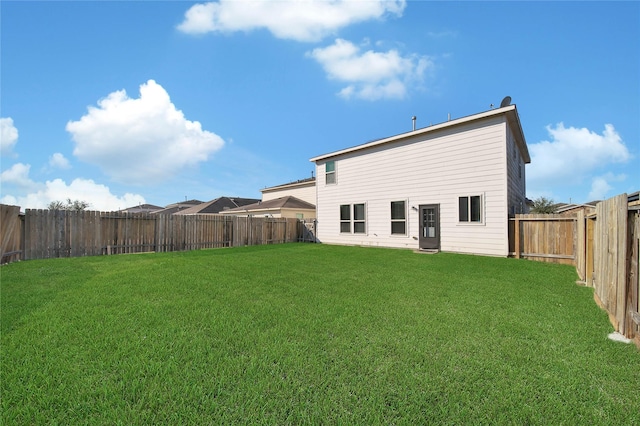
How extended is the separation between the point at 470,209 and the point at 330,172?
740 centimetres

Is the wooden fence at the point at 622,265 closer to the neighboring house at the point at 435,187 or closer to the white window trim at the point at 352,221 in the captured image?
the neighboring house at the point at 435,187

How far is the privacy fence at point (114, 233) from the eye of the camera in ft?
28.8

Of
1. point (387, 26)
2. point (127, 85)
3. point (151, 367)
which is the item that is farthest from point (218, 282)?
point (387, 26)

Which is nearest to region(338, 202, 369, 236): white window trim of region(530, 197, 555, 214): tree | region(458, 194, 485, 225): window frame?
region(458, 194, 485, 225): window frame

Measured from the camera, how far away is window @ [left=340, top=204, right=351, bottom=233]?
14.3 metres

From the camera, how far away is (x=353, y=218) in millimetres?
14125

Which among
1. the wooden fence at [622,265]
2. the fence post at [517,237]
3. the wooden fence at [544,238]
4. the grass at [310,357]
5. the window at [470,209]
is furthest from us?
the window at [470,209]

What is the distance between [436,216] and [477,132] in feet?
11.4

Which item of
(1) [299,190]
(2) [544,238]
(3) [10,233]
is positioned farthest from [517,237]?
(1) [299,190]

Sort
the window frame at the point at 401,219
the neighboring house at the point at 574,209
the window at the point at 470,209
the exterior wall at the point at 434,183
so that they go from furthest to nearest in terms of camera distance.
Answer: the window frame at the point at 401,219 < the window at the point at 470,209 < the exterior wall at the point at 434,183 < the neighboring house at the point at 574,209

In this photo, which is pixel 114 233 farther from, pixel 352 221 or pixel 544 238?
pixel 544 238

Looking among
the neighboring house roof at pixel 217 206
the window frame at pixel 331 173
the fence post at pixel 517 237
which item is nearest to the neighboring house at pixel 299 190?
the neighboring house roof at pixel 217 206

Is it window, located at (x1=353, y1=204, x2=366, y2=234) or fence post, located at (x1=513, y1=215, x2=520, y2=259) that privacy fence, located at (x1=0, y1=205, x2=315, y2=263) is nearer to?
window, located at (x1=353, y1=204, x2=366, y2=234)

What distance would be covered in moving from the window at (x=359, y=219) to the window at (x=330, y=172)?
7.16 feet
